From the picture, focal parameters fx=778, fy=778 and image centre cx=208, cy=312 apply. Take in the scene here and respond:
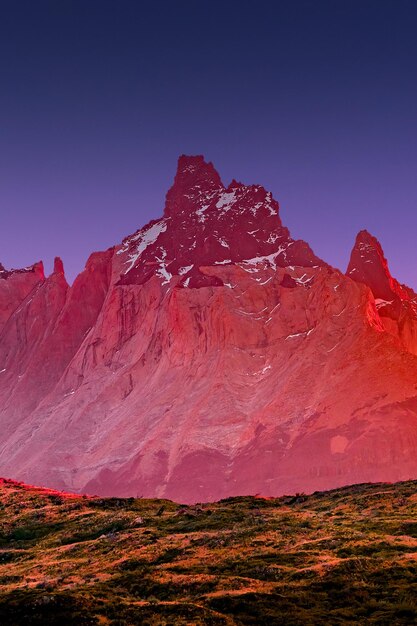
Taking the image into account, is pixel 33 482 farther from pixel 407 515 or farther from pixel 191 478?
pixel 407 515

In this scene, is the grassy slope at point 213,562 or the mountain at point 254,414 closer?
the grassy slope at point 213,562

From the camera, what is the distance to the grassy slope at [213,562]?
2834 cm

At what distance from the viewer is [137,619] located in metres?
27.9

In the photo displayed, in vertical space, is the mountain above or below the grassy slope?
above

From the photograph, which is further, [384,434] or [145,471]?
[145,471]

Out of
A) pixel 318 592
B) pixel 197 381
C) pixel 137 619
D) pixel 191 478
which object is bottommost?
pixel 137 619

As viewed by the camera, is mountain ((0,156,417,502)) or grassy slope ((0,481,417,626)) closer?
grassy slope ((0,481,417,626))

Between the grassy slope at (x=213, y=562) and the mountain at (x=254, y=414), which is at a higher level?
the mountain at (x=254, y=414)

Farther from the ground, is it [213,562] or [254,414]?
[254,414]

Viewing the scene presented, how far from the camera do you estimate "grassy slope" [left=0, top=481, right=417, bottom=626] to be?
2834 centimetres

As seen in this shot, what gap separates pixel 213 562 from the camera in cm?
3603

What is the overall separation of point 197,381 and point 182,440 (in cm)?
2076

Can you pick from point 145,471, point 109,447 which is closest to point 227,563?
point 145,471

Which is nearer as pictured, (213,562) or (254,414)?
(213,562)
